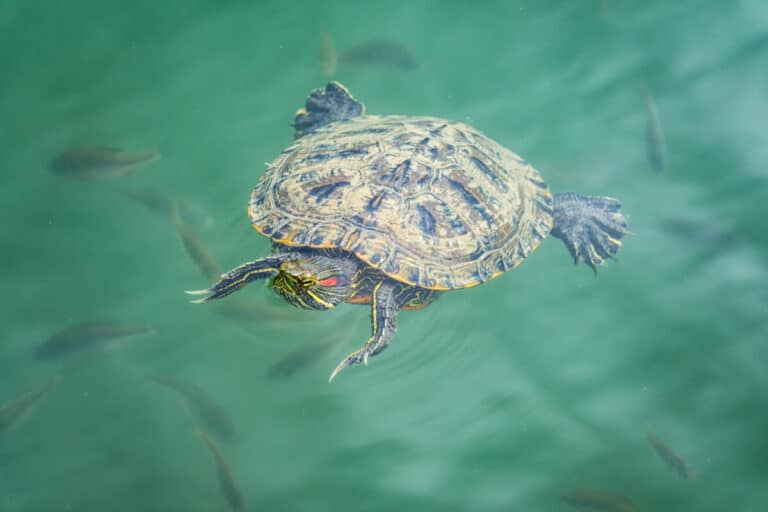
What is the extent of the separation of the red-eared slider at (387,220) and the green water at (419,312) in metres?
0.73

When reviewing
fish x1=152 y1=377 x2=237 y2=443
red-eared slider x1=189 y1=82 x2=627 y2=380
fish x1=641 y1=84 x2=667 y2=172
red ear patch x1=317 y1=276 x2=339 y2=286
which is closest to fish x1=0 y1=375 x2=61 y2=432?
fish x1=152 y1=377 x2=237 y2=443

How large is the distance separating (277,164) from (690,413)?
3.19 metres

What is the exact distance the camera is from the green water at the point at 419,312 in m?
3.80

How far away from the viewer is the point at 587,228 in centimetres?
413

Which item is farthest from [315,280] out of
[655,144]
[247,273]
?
[655,144]

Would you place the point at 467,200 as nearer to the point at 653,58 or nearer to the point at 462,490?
the point at 462,490

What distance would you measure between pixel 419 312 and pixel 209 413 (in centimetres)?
157

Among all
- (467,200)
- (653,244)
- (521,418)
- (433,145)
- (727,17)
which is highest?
(727,17)

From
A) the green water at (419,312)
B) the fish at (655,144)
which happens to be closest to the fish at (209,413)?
the green water at (419,312)

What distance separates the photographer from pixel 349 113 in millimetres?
4465

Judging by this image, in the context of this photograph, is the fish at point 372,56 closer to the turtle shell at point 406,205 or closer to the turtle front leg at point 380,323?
the turtle shell at point 406,205

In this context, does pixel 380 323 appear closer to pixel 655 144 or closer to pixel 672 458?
pixel 672 458

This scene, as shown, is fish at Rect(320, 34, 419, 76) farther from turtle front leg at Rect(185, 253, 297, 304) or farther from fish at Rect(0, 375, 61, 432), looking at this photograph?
fish at Rect(0, 375, 61, 432)

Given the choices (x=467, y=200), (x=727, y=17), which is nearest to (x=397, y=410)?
(x=467, y=200)
